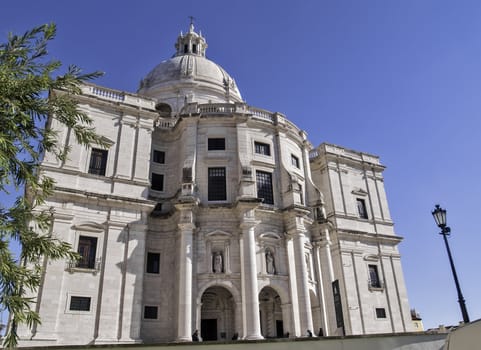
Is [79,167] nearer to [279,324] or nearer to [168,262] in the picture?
[168,262]

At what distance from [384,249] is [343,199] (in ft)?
19.4

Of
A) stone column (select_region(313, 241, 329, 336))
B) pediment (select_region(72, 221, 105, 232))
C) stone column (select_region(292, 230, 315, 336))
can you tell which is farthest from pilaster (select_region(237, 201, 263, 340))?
pediment (select_region(72, 221, 105, 232))

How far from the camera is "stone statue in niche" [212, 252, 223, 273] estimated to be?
1033 inches

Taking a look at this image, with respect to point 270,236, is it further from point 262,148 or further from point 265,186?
point 262,148

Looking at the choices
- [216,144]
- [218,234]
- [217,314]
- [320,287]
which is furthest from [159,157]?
[320,287]

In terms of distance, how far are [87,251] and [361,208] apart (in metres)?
25.0

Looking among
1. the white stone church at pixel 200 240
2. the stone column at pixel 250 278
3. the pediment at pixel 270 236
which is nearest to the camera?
the white stone church at pixel 200 240

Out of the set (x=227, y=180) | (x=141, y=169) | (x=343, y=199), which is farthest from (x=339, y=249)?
(x=141, y=169)

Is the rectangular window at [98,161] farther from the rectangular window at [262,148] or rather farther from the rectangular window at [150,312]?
the rectangular window at [262,148]

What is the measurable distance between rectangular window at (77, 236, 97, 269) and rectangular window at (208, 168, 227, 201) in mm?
8461

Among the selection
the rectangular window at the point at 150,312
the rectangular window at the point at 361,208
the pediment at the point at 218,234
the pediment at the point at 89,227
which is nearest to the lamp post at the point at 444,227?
the pediment at the point at 218,234

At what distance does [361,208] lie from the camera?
37906 mm

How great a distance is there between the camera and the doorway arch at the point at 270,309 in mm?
28469

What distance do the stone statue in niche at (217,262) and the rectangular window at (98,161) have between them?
9676mm
